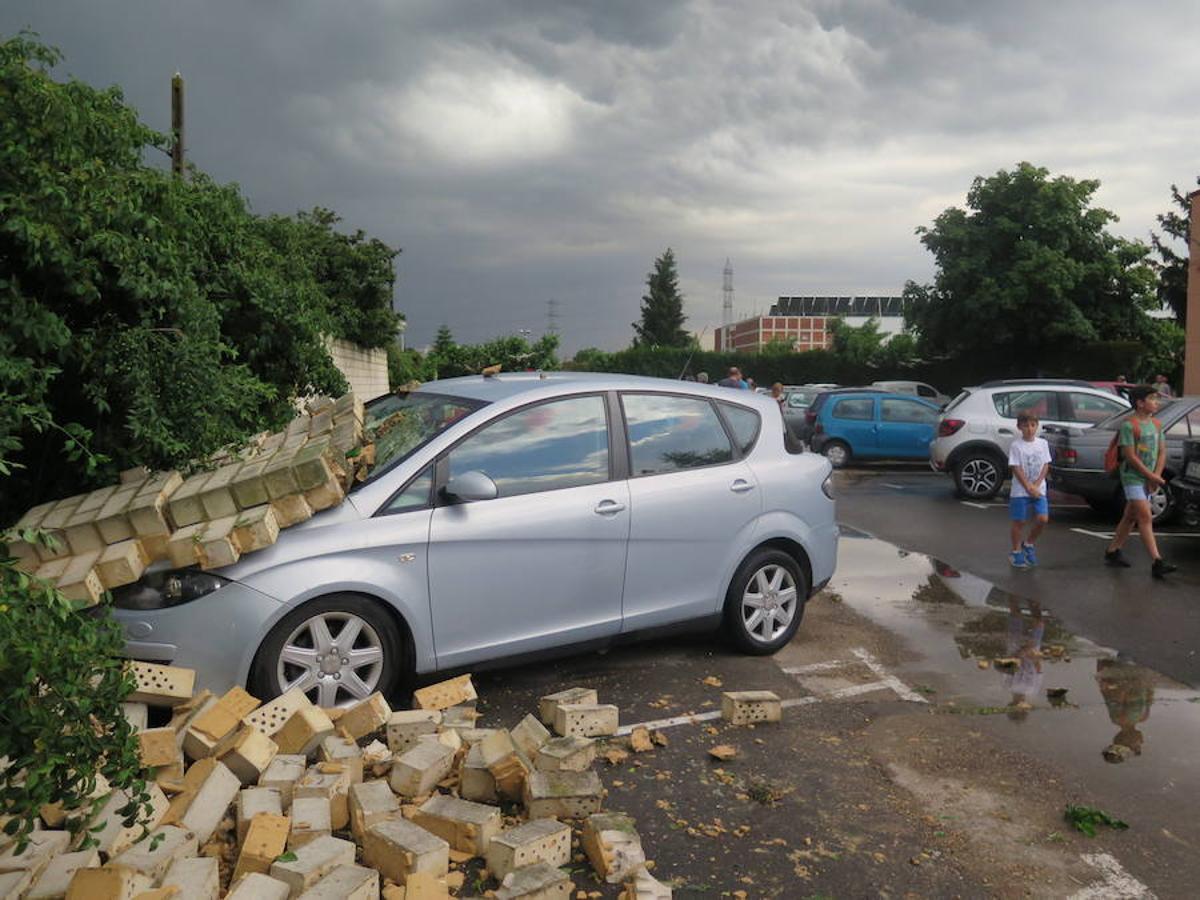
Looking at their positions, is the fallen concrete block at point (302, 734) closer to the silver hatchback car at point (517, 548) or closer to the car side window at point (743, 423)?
the silver hatchback car at point (517, 548)

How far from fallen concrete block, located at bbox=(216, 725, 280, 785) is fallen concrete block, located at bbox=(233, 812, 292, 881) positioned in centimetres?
43

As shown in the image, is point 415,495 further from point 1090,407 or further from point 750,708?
point 1090,407

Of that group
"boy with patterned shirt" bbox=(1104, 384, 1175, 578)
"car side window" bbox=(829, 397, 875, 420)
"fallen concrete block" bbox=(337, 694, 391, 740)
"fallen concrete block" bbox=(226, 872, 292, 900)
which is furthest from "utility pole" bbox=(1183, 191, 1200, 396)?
"fallen concrete block" bbox=(226, 872, 292, 900)

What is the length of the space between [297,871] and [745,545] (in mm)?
3426

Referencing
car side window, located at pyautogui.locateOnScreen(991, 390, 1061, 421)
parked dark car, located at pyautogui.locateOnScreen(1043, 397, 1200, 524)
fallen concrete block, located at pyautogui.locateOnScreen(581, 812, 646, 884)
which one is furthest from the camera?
car side window, located at pyautogui.locateOnScreen(991, 390, 1061, 421)

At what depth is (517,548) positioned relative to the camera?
513 centimetres

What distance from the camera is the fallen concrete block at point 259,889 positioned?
312cm

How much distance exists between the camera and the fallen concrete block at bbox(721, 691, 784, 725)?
5.00 m

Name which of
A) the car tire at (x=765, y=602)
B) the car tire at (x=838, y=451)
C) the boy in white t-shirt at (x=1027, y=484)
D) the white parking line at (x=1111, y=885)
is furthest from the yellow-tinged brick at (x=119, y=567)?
the car tire at (x=838, y=451)

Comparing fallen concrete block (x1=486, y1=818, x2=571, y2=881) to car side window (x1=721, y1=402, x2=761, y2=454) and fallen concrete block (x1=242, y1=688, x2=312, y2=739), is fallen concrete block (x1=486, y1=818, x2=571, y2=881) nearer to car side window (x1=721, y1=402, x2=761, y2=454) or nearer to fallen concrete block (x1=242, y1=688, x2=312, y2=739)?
fallen concrete block (x1=242, y1=688, x2=312, y2=739)

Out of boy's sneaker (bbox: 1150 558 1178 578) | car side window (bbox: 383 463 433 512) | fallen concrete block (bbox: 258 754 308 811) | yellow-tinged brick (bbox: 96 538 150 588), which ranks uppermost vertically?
car side window (bbox: 383 463 433 512)

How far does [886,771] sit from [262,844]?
8.74 ft

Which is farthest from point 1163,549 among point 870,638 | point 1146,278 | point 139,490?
point 1146,278

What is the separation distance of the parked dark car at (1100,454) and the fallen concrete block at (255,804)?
10.4m
